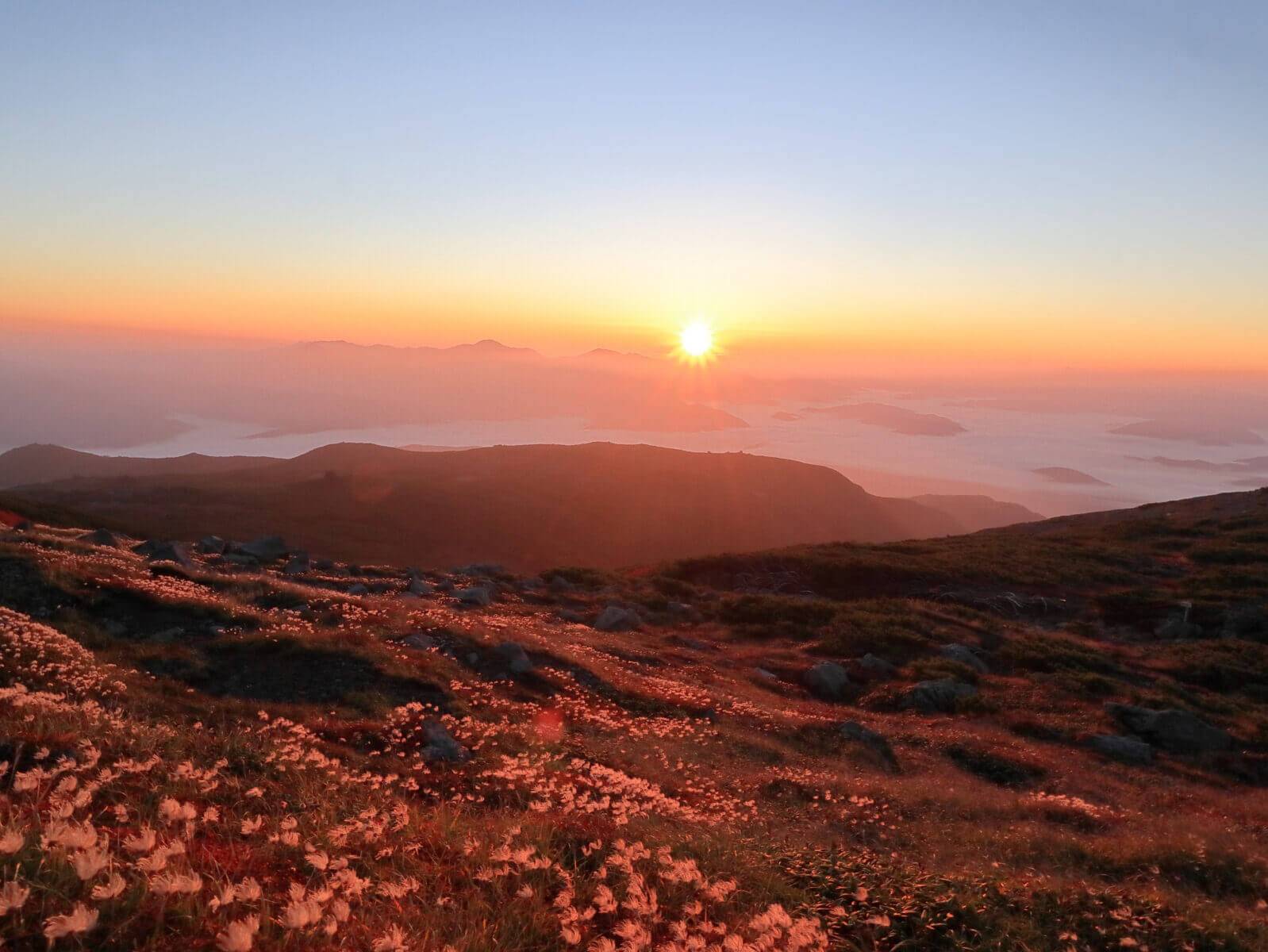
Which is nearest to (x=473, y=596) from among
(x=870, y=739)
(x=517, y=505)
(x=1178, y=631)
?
(x=870, y=739)

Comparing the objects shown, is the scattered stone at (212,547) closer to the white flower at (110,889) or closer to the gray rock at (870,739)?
the gray rock at (870,739)

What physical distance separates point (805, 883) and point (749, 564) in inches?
1372

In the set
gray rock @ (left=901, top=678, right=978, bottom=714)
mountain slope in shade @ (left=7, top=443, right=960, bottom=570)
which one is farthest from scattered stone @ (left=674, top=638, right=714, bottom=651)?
mountain slope in shade @ (left=7, top=443, right=960, bottom=570)

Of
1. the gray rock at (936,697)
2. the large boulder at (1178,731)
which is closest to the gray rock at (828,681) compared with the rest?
the gray rock at (936,697)

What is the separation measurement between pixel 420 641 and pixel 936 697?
13441mm

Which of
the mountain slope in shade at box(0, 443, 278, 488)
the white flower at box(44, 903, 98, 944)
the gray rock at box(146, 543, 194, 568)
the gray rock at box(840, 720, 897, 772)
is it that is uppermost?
the white flower at box(44, 903, 98, 944)

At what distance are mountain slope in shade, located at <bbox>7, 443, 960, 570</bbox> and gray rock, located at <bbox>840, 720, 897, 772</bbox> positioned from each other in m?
47.3

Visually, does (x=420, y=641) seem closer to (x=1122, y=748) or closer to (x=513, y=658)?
(x=513, y=658)

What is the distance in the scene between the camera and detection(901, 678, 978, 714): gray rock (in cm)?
2088

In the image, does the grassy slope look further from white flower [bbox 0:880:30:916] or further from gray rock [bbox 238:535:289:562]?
gray rock [bbox 238:535:289:562]

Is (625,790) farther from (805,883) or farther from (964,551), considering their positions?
(964,551)

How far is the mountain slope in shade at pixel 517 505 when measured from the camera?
6875 cm

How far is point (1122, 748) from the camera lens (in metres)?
17.5

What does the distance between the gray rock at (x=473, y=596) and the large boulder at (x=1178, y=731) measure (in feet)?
61.6
